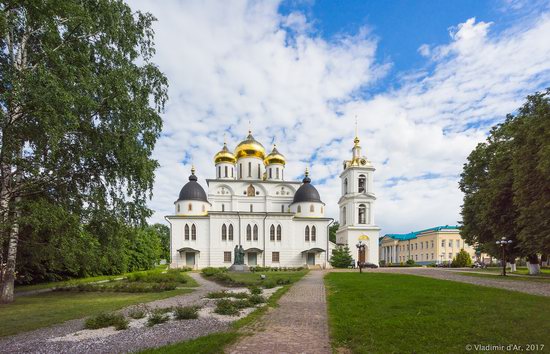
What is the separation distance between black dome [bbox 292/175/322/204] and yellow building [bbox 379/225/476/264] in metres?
26.3

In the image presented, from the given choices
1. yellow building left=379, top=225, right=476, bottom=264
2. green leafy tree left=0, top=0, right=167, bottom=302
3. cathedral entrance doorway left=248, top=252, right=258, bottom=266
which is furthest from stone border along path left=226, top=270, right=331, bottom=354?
yellow building left=379, top=225, right=476, bottom=264

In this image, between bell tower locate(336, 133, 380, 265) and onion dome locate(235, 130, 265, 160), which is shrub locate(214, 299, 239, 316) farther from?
onion dome locate(235, 130, 265, 160)

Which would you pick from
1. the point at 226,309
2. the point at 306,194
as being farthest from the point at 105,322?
the point at 306,194

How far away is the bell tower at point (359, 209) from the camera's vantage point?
44969 mm

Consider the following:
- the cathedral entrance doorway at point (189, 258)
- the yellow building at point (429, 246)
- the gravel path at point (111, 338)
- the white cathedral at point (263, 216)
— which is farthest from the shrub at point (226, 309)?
the yellow building at point (429, 246)

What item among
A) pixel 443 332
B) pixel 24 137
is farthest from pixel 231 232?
pixel 443 332

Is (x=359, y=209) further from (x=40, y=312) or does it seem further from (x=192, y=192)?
(x=40, y=312)

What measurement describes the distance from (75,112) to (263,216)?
3217cm

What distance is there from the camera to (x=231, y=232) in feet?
138

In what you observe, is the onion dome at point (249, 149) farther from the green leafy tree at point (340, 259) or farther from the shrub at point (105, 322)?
the shrub at point (105, 322)

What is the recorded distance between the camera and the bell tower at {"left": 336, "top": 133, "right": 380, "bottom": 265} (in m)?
45.0

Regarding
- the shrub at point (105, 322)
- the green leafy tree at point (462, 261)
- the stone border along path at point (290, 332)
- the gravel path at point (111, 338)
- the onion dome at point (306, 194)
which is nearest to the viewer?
the stone border along path at point (290, 332)

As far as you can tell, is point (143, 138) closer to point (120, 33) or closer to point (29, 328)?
point (120, 33)

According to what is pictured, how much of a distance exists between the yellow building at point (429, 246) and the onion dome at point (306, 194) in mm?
26328
